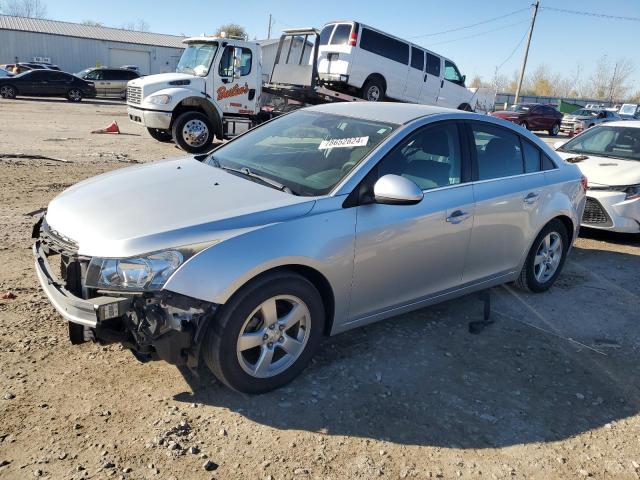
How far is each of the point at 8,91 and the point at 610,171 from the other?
2685cm

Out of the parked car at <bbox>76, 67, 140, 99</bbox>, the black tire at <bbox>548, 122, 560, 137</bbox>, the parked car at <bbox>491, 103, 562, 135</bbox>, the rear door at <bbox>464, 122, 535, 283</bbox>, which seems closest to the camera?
the rear door at <bbox>464, 122, 535, 283</bbox>

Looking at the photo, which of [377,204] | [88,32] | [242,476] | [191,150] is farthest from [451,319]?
[88,32]

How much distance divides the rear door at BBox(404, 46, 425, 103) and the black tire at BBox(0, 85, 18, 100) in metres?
19.8

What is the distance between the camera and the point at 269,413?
2998 mm

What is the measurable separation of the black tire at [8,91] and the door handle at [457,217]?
27514 mm

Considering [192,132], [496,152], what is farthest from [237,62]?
[496,152]

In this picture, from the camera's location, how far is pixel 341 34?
14797 millimetres

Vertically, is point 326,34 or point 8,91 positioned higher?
point 326,34

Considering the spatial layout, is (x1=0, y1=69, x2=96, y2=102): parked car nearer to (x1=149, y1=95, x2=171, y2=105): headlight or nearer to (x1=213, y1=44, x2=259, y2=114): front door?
(x1=149, y1=95, x2=171, y2=105): headlight

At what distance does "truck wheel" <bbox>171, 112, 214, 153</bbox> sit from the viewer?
12164 mm

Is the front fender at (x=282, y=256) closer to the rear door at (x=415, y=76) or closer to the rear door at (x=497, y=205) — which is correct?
the rear door at (x=497, y=205)

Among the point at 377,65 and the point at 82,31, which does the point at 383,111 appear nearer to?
A: the point at 377,65

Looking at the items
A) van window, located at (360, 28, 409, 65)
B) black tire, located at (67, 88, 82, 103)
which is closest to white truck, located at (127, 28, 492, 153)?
van window, located at (360, 28, 409, 65)

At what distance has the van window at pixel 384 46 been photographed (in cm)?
1475
